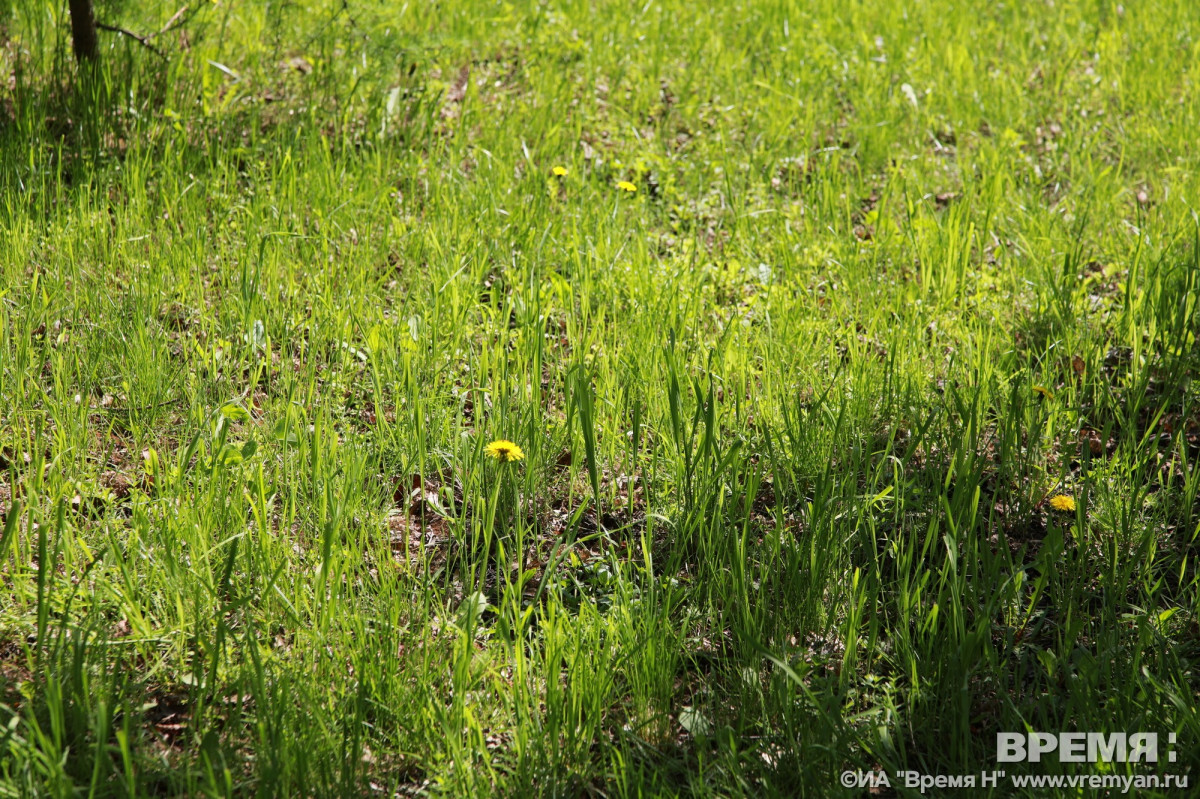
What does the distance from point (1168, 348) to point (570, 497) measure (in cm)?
210

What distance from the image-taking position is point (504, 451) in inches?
98.9

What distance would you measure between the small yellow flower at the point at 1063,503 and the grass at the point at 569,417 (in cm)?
8

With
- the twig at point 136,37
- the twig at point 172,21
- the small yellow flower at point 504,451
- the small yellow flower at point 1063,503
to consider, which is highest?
the twig at point 172,21

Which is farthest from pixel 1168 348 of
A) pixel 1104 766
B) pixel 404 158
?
pixel 404 158

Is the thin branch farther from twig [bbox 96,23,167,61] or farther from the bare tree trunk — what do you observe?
the bare tree trunk

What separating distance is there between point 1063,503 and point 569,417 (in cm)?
135

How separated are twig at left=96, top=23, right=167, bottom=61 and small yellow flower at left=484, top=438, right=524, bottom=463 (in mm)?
2861

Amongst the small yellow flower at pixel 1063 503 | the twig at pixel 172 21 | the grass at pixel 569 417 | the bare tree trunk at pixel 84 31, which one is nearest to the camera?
the grass at pixel 569 417

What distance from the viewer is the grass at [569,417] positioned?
188 cm

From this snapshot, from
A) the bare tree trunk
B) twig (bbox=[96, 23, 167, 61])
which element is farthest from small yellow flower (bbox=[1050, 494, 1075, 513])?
the bare tree trunk

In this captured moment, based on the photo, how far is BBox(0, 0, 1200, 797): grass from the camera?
74.1 inches

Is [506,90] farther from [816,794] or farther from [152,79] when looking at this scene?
[816,794]

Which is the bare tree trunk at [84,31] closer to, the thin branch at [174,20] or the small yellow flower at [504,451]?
the thin branch at [174,20]

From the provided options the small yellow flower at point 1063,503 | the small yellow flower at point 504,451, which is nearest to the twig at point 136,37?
the small yellow flower at point 504,451
